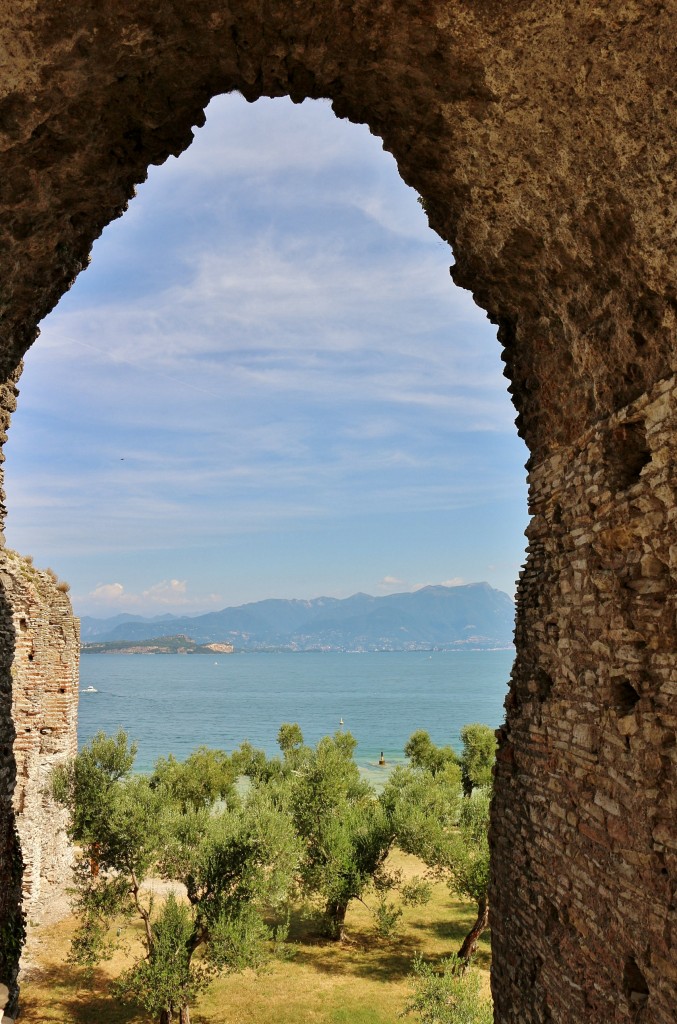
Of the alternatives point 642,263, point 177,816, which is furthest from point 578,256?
Result: point 177,816

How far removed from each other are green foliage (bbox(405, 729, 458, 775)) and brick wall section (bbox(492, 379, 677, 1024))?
24.8 metres

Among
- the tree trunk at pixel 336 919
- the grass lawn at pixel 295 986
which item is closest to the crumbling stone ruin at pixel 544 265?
the grass lawn at pixel 295 986

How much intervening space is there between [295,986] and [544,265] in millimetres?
18850

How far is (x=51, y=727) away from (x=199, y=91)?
16008 mm

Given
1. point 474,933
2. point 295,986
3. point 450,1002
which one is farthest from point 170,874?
point 474,933

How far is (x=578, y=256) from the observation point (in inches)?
214

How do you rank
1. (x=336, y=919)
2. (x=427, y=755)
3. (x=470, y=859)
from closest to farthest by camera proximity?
(x=470, y=859)
(x=336, y=919)
(x=427, y=755)

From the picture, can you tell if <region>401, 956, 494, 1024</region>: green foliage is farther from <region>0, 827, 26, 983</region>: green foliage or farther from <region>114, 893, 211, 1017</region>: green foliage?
<region>0, 827, 26, 983</region>: green foliage

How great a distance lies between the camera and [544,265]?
5961 mm

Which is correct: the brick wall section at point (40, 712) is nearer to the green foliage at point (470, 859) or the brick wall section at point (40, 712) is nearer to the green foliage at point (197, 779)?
the green foliage at point (197, 779)

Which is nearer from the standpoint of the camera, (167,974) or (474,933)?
(167,974)

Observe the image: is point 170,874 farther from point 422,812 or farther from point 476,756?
point 476,756

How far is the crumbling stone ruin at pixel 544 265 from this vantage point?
4.64 meters

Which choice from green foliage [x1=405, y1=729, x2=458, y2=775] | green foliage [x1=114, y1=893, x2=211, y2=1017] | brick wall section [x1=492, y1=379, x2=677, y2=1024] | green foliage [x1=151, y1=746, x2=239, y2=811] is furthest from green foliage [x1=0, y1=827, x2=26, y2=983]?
green foliage [x1=405, y1=729, x2=458, y2=775]
